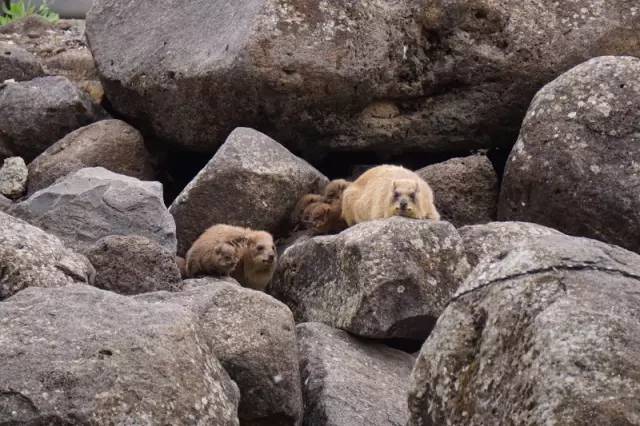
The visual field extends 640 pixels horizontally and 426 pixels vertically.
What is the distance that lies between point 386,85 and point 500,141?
127 cm

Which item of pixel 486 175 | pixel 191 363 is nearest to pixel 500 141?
pixel 486 175

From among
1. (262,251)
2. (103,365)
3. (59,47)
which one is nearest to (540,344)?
(103,365)

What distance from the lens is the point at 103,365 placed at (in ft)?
20.0

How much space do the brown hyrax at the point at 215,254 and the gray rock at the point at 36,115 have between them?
262 cm

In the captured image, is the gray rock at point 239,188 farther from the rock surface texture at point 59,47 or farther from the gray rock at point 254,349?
the gray rock at point 254,349

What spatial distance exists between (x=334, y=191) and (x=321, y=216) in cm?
49

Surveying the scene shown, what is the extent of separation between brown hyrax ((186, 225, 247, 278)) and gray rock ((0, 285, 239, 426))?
3.42 metres

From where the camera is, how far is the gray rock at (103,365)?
5.98 metres

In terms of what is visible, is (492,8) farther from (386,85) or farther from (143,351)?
(143,351)

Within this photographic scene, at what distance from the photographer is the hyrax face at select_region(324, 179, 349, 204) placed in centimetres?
1149

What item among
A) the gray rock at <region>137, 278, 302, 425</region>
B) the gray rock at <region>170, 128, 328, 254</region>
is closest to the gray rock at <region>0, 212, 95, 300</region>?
the gray rock at <region>137, 278, 302, 425</region>

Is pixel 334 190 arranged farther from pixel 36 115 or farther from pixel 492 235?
pixel 36 115

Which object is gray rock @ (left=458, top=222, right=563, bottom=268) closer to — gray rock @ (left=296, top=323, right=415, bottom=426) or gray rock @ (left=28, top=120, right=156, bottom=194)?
gray rock @ (left=296, top=323, right=415, bottom=426)

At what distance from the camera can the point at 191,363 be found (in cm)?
638
